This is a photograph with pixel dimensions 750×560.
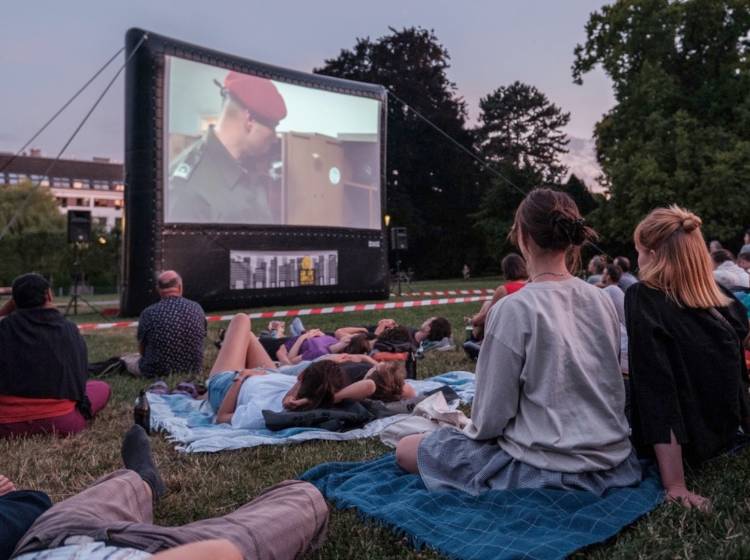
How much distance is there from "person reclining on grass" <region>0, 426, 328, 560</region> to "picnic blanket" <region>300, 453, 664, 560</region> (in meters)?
0.39

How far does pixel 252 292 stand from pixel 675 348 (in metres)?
11.8

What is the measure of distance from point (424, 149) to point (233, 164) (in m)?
22.4

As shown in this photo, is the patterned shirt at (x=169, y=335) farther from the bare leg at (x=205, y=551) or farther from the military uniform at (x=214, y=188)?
the military uniform at (x=214, y=188)

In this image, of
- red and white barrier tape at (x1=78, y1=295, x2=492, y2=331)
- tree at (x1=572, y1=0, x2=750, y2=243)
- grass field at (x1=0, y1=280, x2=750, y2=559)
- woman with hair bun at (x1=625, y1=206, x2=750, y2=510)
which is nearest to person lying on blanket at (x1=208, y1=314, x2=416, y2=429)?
grass field at (x1=0, y1=280, x2=750, y2=559)

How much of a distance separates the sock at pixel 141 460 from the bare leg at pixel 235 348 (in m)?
2.46

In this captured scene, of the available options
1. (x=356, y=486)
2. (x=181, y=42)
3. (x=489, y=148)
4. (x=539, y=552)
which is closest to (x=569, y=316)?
(x=539, y=552)

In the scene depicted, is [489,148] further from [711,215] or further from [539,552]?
[539,552]

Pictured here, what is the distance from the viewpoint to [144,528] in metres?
1.95

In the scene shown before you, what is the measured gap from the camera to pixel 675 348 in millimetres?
2850

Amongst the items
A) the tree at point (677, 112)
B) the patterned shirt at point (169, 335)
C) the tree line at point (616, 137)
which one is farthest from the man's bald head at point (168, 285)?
the tree at point (677, 112)

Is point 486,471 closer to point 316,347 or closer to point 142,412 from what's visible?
point 142,412

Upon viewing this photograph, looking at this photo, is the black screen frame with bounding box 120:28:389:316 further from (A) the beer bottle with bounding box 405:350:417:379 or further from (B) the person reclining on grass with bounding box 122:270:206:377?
(A) the beer bottle with bounding box 405:350:417:379

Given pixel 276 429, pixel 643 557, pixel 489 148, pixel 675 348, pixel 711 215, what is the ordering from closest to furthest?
pixel 643 557
pixel 675 348
pixel 276 429
pixel 711 215
pixel 489 148

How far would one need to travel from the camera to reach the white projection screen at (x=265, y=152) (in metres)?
12.7
